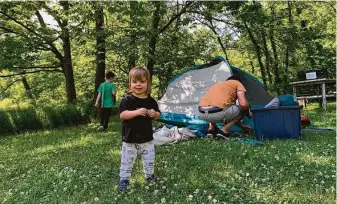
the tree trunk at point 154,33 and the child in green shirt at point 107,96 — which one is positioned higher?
the tree trunk at point 154,33

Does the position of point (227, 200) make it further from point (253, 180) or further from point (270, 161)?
point (270, 161)

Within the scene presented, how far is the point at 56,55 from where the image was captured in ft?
55.1

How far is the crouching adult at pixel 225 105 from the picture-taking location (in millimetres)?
7439

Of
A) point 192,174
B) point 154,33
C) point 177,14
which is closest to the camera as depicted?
point 192,174

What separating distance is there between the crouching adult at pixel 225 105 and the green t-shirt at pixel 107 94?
11.6ft

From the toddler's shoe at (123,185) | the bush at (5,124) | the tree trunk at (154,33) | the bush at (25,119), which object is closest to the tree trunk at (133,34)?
the tree trunk at (154,33)

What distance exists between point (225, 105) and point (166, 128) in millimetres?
1880

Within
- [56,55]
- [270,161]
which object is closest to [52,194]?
[270,161]

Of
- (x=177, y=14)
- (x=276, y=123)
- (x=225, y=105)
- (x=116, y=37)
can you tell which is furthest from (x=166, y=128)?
(x=177, y=14)

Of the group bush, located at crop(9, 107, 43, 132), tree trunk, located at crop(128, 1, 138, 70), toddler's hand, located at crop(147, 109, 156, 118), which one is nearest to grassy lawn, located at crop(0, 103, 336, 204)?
toddler's hand, located at crop(147, 109, 156, 118)

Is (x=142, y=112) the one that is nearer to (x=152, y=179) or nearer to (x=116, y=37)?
(x=152, y=179)

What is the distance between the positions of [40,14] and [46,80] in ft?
26.2

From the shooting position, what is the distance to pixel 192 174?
15.2 ft

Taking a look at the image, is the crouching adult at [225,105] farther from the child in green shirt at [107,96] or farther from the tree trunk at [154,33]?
the tree trunk at [154,33]
